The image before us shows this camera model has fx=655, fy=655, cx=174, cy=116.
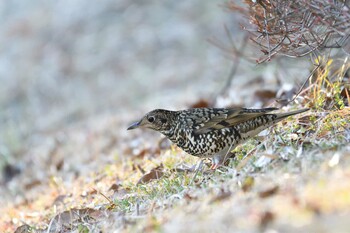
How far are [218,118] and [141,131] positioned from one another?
365 centimetres

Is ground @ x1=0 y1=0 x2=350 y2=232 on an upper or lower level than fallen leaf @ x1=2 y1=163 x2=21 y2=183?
upper

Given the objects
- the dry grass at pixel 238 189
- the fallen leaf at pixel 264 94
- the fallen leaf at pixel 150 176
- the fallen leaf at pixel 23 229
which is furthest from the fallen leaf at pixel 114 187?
the fallen leaf at pixel 264 94

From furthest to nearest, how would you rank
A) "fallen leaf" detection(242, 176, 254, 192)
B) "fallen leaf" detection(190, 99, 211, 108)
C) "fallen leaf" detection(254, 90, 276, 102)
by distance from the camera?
"fallen leaf" detection(190, 99, 211, 108) → "fallen leaf" detection(254, 90, 276, 102) → "fallen leaf" detection(242, 176, 254, 192)

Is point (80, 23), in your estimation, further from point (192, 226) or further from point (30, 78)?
point (192, 226)

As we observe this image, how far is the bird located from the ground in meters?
0.16

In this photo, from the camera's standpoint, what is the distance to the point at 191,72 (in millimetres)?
12969

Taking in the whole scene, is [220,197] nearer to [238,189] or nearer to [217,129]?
[238,189]

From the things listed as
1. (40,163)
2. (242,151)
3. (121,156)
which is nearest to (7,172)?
(40,163)

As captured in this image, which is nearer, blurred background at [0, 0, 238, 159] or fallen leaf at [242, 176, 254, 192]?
fallen leaf at [242, 176, 254, 192]

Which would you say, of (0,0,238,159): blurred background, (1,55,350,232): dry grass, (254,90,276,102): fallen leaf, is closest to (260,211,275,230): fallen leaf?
(1,55,350,232): dry grass

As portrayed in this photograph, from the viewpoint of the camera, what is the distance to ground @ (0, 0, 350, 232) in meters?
3.80

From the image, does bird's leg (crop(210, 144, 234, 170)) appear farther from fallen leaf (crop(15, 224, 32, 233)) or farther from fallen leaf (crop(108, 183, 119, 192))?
fallen leaf (crop(15, 224, 32, 233))

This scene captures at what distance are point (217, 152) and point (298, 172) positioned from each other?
1498 millimetres

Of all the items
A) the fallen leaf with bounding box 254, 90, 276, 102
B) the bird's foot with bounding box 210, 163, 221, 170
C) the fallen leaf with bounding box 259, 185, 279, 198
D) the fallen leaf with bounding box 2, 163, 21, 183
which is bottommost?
the fallen leaf with bounding box 2, 163, 21, 183
